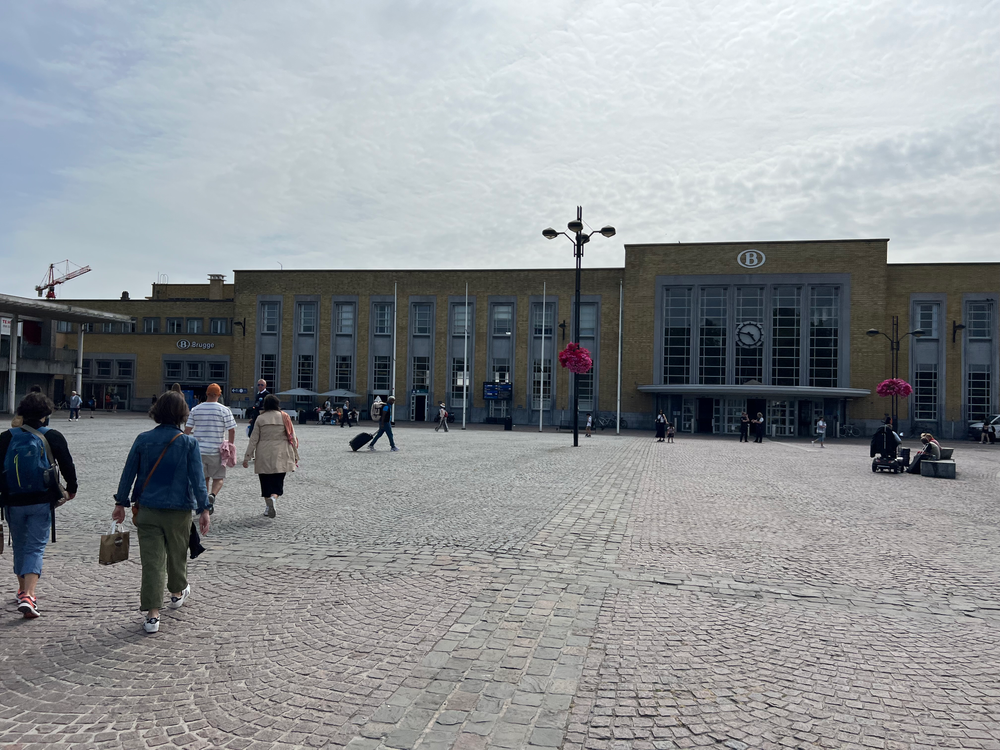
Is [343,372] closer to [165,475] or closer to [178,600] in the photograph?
[178,600]

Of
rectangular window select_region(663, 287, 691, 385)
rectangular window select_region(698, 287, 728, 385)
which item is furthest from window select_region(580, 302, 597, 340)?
rectangular window select_region(698, 287, 728, 385)

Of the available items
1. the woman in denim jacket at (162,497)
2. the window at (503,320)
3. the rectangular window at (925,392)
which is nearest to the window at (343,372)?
the window at (503,320)

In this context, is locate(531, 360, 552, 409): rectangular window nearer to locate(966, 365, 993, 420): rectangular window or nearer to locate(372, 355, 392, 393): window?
locate(372, 355, 392, 393): window

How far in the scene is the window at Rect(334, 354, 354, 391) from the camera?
2088 inches

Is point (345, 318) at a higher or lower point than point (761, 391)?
higher

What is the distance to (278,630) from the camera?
185 inches

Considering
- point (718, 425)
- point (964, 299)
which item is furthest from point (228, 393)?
point (964, 299)

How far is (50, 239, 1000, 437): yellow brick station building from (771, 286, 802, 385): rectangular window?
93 millimetres

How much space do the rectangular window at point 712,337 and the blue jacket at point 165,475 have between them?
44.5 meters

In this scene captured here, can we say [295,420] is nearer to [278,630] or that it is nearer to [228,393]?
[228,393]

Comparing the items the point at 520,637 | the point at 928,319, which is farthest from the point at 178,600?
the point at 928,319

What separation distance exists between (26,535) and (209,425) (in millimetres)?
3849

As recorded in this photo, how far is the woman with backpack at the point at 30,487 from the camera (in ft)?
16.1

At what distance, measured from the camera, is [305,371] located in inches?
2120
